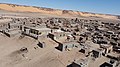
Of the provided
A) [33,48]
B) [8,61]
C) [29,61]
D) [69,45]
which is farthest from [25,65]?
[69,45]

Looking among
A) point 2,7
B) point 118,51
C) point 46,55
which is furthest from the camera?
point 2,7

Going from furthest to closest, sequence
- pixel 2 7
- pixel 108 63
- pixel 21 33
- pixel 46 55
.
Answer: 1. pixel 2 7
2. pixel 21 33
3. pixel 46 55
4. pixel 108 63

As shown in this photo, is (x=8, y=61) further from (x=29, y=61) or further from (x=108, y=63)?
(x=108, y=63)

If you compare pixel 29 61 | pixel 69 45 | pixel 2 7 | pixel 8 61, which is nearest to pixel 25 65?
pixel 29 61

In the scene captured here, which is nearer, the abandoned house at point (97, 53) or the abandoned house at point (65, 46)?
the abandoned house at point (97, 53)

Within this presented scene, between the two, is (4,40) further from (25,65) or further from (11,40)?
(25,65)

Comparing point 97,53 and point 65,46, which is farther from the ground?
point 65,46

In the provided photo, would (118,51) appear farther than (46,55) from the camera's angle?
Yes

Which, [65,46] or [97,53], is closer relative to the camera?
[97,53]

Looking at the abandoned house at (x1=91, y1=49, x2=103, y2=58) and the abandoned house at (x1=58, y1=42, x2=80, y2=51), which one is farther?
the abandoned house at (x1=58, y1=42, x2=80, y2=51)
